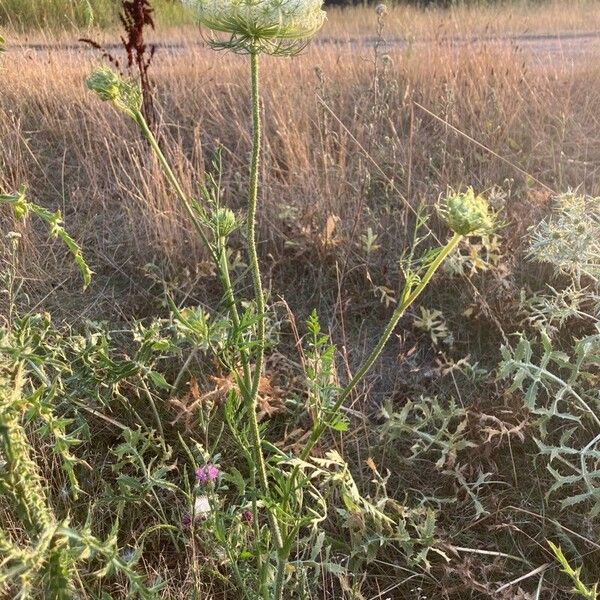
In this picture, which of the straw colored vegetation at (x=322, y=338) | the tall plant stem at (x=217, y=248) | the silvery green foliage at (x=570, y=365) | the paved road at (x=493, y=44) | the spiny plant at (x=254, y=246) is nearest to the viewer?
the spiny plant at (x=254, y=246)

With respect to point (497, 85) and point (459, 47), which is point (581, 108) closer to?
point (497, 85)

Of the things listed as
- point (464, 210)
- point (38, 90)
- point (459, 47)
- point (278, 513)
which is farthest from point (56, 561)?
point (459, 47)

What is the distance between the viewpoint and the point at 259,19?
1162mm

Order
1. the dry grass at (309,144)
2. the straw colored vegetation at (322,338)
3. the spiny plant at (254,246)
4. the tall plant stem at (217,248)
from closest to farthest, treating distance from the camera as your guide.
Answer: the spiny plant at (254,246) → the tall plant stem at (217,248) → the straw colored vegetation at (322,338) → the dry grass at (309,144)

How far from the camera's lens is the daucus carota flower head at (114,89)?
1332mm

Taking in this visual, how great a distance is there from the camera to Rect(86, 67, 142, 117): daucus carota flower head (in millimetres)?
1332

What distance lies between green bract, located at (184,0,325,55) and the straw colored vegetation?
0.82 feet

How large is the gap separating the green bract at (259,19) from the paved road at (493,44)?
4066 mm

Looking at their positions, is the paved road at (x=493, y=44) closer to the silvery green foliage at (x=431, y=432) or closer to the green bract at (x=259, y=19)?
the silvery green foliage at (x=431, y=432)

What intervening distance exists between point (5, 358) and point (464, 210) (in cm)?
94

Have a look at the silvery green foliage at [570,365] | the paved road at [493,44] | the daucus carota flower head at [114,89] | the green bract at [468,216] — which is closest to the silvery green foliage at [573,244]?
the silvery green foliage at [570,365]

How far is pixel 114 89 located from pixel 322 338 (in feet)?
2.06

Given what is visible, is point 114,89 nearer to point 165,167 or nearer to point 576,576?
point 165,167

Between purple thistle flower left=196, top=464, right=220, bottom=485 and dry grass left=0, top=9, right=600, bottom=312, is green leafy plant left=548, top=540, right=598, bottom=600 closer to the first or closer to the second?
purple thistle flower left=196, top=464, right=220, bottom=485
